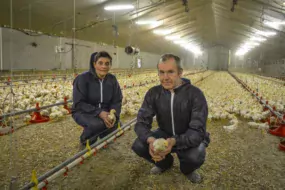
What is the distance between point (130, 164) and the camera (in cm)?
252

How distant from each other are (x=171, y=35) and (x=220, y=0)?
8.59 metres

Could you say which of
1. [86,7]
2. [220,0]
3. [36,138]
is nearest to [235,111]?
[36,138]

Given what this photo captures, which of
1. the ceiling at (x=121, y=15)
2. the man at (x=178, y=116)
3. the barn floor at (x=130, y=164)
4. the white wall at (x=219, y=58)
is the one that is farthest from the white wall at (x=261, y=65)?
the man at (x=178, y=116)

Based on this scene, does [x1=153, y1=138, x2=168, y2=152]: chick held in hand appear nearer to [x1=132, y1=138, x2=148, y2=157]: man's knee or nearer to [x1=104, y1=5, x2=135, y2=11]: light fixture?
[x1=132, y1=138, x2=148, y2=157]: man's knee

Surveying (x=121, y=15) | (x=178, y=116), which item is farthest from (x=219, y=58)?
(x=178, y=116)

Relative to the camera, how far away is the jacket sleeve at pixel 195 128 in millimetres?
1899

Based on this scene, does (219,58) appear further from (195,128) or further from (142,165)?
(195,128)

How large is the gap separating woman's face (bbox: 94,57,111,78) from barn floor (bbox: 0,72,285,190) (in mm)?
976

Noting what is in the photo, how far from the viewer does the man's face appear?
1.99 metres

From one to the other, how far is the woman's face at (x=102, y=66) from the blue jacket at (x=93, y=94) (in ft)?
0.20

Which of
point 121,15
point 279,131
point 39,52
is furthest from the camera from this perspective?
point 39,52

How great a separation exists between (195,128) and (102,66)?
140 cm

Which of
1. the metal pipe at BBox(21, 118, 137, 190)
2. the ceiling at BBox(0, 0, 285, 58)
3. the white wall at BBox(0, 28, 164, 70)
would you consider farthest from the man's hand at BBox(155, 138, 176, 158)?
the white wall at BBox(0, 28, 164, 70)

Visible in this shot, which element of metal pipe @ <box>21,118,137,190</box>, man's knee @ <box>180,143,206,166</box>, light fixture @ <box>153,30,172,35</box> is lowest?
metal pipe @ <box>21,118,137,190</box>
